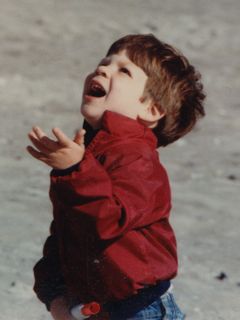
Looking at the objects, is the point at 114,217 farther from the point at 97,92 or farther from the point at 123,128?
the point at 97,92

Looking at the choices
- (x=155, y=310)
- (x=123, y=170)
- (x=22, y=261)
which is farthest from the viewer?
(x=22, y=261)

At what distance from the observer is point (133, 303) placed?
3135 millimetres

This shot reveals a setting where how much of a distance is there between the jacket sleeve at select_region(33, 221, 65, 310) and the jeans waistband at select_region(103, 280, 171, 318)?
221 millimetres

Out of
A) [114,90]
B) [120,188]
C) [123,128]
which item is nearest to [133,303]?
[120,188]

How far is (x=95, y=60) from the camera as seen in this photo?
10602mm

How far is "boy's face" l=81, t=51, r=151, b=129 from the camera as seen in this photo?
3131 mm

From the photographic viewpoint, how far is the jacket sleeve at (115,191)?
2846mm

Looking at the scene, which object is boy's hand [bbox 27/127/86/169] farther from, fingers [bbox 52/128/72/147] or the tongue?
the tongue

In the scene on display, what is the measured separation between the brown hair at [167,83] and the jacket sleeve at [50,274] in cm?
52

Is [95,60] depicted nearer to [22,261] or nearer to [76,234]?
[22,261]

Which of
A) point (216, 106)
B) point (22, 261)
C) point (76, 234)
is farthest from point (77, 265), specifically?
point (216, 106)

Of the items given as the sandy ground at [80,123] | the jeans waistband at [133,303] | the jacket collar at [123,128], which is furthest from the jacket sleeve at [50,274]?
the sandy ground at [80,123]

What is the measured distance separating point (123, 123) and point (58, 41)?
8116 millimetres

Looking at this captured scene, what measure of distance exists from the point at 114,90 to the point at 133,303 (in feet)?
2.24
